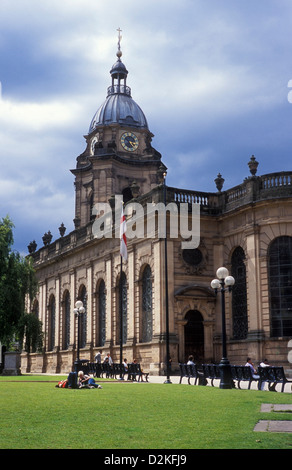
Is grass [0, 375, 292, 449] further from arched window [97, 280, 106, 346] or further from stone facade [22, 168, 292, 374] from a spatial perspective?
arched window [97, 280, 106, 346]

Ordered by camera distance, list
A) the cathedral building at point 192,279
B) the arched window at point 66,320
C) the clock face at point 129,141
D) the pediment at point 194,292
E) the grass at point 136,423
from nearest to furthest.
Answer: the grass at point 136,423 < the cathedral building at point 192,279 < the pediment at point 194,292 < the arched window at point 66,320 < the clock face at point 129,141

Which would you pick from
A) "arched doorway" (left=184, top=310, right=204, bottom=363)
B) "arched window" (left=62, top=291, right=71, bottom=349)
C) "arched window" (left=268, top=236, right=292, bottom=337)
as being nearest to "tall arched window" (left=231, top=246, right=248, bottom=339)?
"arched doorway" (left=184, top=310, right=204, bottom=363)

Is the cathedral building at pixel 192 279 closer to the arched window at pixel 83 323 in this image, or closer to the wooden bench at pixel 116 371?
the arched window at pixel 83 323

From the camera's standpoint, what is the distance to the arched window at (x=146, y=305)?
136ft

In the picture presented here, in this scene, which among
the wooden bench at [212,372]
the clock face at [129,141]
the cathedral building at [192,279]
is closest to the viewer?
the wooden bench at [212,372]

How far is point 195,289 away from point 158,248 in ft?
11.1

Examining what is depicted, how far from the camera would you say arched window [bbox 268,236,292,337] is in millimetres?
35312

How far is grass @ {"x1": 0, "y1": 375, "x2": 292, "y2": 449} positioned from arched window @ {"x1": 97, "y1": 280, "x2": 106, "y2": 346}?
31982 millimetres

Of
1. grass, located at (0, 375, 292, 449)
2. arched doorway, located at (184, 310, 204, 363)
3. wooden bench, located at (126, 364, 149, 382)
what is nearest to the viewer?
grass, located at (0, 375, 292, 449)

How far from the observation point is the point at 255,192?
122ft

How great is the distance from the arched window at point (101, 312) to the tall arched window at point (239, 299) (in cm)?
1398

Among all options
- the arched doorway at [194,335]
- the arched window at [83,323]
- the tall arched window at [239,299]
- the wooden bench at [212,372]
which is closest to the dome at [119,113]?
the arched window at [83,323]
